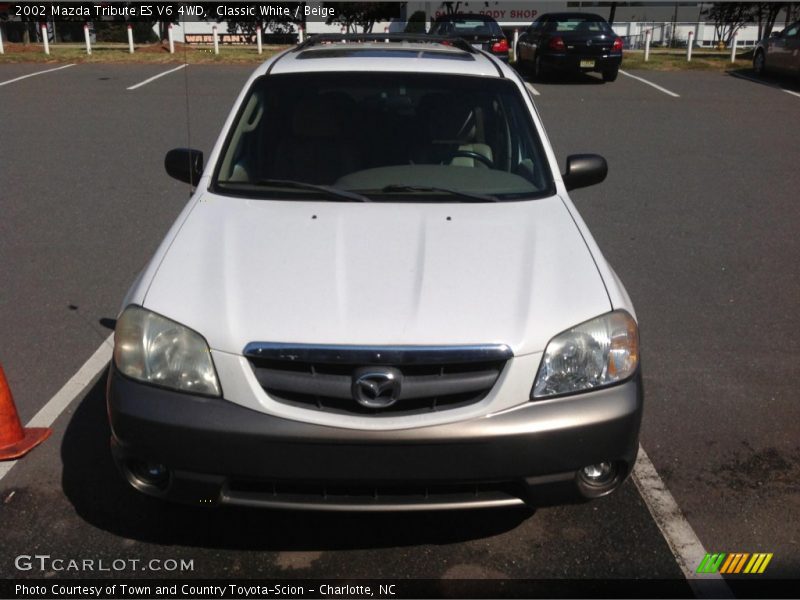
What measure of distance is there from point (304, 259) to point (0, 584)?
163 centimetres

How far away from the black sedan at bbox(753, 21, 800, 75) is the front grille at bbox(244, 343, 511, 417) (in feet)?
62.0

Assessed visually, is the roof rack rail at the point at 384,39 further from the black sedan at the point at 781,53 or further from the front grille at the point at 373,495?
the black sedan at the point at 781,53

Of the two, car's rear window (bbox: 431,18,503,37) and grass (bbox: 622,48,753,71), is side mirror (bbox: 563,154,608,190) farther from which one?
grass (bbox: 622,48,753,71)

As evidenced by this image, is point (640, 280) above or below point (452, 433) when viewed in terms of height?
below

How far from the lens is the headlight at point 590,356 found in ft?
10.0

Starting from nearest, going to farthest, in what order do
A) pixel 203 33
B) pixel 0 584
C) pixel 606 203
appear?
pixel 0 584 < pixel 606 203 < pixel 203 33

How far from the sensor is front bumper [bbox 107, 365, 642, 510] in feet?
9.56

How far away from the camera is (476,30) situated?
2197cm

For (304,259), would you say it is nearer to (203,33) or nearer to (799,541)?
(799,541)

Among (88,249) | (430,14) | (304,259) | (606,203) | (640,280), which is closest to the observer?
(304,259)

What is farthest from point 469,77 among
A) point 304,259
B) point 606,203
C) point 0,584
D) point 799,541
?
point 606,203

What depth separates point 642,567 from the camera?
3.34 m

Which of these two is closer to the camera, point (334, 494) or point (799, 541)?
point (334, 494)
